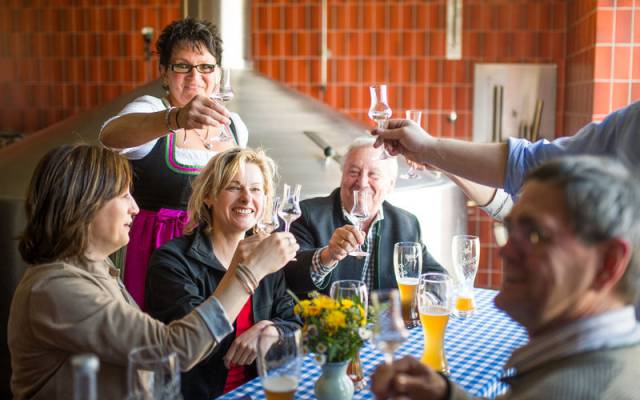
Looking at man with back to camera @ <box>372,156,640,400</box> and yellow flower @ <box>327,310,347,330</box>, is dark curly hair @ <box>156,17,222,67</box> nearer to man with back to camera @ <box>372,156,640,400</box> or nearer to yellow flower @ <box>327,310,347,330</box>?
yellow flower @ <box>327,310,347,330</box>

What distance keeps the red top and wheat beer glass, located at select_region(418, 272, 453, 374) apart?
2.08 ft

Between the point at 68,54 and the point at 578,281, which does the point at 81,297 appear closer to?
the point at 578,281

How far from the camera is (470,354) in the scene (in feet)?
6.42

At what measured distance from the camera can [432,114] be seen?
5090mm

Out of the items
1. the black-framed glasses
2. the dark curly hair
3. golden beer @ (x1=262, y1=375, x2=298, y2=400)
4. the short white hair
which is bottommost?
golden beer @ (x1=262, y1=375, x2=298, y2=400)

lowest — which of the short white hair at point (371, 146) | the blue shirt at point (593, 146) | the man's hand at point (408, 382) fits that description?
the man's hand at point (408, 382)

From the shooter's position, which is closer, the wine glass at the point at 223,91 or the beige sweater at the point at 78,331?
the beige sweater at the point at 78,331

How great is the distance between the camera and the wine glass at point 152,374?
1224 mm

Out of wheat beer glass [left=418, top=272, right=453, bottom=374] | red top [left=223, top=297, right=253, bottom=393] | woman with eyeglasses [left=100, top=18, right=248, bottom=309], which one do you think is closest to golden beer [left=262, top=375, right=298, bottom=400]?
wheat beer glass [left=418, top=272, right=453, bottom=374]

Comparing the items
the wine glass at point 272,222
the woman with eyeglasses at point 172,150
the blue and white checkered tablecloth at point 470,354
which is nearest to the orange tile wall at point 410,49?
the woman with eyeglasses at point 172,150

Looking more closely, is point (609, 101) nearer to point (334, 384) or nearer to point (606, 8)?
point (606, 8)

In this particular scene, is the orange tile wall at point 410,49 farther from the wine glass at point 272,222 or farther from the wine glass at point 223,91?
the wine glass at point 272,222

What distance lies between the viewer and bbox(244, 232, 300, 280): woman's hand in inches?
68.6

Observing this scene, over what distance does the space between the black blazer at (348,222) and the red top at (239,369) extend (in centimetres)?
37
